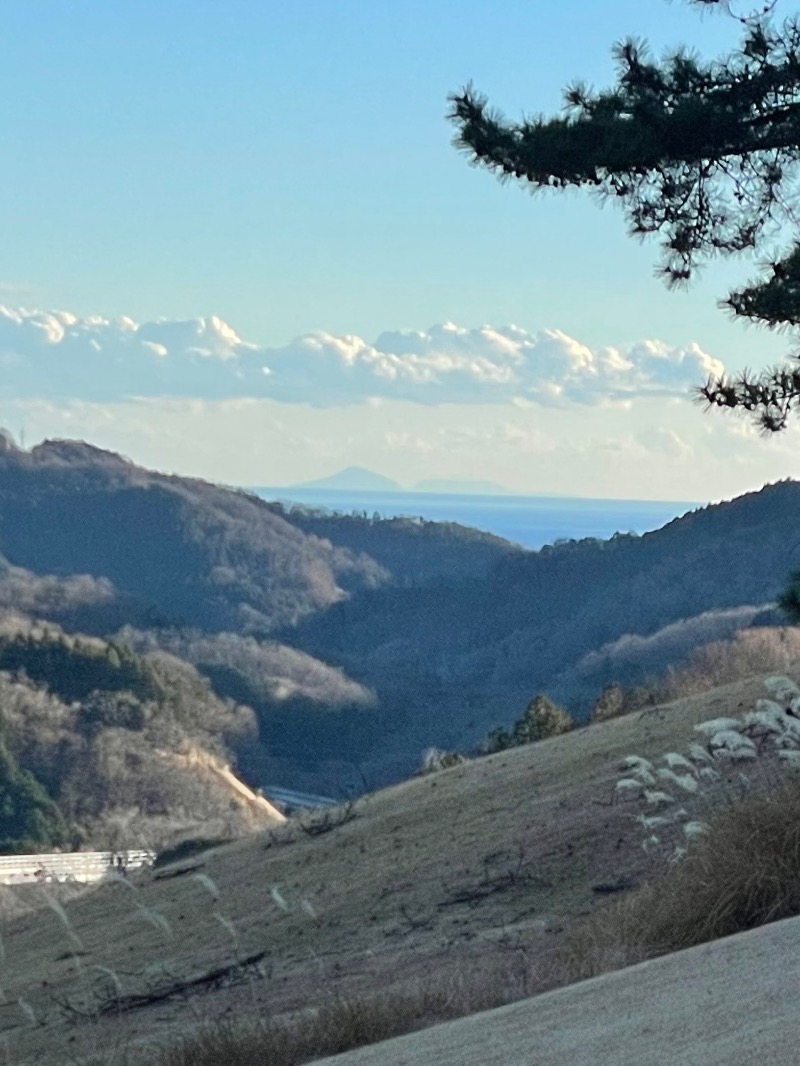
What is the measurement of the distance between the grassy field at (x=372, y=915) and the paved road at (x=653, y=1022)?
0.58 meters

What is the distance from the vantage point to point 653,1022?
4965 millimetres

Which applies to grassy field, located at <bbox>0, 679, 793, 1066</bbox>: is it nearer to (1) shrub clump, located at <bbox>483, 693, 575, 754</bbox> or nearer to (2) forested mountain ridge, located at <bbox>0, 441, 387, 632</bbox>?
(1) shrub clump, located at <bbox>483, 693, 575, 754</bbox>

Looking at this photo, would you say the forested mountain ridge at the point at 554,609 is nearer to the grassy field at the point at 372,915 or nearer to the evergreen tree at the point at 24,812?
the evergreen tree at the point at 24,812

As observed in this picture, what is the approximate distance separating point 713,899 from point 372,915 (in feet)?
9.76

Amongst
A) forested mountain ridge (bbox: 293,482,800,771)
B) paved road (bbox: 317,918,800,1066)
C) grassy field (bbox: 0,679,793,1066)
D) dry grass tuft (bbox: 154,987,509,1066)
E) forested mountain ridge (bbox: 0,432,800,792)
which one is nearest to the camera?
paved road (bbox: 317,918,800,1066)

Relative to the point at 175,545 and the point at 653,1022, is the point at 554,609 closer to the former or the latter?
the point at 175,545

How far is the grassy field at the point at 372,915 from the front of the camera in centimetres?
670

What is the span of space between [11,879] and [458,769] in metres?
18.1

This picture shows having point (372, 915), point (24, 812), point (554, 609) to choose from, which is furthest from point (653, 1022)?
point (554, 609)

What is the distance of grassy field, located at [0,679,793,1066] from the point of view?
22.0ft

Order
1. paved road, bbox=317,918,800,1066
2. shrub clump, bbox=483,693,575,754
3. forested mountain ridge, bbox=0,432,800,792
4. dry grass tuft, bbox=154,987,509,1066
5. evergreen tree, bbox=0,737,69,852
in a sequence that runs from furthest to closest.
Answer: forested mountain ridge, bbox=0,432,800,792
evergreen tree, bbox=0,737,69,852
shrub clump, bbox=483,693,575,754
dry grass tuft, bbox=154,987,509,1066
paved road, bbox=317,918,800,1066

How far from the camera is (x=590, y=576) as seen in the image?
301ft

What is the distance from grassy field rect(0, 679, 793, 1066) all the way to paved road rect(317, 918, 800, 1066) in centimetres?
58

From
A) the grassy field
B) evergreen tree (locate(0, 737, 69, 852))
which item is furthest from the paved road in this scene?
evergreen tree (locate(0, 737, 69, 852))
